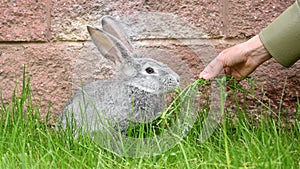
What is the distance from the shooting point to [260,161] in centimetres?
134

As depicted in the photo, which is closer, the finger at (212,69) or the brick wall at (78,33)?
the finger at (212,69)

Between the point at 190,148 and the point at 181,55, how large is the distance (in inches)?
19.7

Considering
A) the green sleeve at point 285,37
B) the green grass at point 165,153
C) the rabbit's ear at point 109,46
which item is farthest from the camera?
the rabbit's ear at point 109,46

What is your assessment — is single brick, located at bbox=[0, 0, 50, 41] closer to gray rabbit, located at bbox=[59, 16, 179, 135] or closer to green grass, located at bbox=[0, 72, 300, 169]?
green grass, located at bbox=[0, 72, 300, 169]

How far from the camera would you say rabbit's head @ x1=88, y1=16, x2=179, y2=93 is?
66.1 inches

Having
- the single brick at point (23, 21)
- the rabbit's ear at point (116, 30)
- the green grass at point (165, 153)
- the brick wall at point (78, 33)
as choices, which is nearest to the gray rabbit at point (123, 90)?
the rabbit's ear at point (116, 30)

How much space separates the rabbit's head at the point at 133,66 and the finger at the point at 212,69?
0.10 m

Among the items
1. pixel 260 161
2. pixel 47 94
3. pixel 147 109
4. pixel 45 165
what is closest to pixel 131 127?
pixel 147 109

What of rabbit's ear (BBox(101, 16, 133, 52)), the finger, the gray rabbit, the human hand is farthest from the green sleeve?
rabbit's ear (BBox(101, 16, 133, 52))

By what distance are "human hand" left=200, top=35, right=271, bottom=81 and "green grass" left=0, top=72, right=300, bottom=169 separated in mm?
156

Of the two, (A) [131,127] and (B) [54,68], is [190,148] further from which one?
(B) [54,68]

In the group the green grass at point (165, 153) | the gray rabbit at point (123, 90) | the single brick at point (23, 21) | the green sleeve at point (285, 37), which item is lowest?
the green grass at point (165, 153)

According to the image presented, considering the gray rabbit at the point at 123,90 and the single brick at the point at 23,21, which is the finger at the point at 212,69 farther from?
the single brick at the point at 23,21

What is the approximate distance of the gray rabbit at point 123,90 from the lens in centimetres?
167
